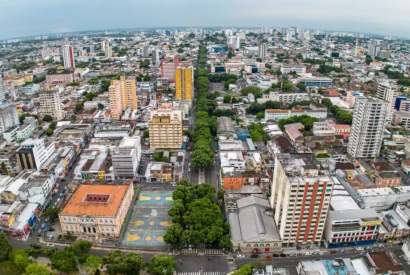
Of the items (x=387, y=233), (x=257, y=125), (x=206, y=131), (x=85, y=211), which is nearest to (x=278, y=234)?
(x=387, y=233)

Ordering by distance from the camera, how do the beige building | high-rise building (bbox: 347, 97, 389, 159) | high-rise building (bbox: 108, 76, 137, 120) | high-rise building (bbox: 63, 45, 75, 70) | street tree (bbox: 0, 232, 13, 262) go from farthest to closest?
high-rise building (bbox: 63, 45, 75, 70), high-rise building (bbox: 108, 76, 137, 120), high-rise building (bbox: 347, 97, 389, 159), the beige building, street tree (bbox: 0, 232, 13, 262)

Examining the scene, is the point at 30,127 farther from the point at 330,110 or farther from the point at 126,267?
the point at 330,110

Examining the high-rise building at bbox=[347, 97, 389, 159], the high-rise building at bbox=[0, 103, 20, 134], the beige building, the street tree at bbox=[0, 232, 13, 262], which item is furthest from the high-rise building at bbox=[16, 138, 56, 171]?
the high-rise building at bbox=[347, 97, 389, 159]

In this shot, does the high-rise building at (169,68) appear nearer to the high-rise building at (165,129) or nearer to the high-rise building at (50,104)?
the high-rise building at (50,104)

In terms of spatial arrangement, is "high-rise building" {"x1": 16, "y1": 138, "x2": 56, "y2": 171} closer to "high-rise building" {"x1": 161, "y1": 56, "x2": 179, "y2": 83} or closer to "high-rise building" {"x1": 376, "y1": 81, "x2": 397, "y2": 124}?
"high-rise building" {"x1": 161, "y1": 56, "x2": 179, "y2": 83}

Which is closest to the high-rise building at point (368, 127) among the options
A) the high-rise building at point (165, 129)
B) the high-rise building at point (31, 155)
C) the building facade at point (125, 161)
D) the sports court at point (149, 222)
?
the high-rise building at point (165, 129)

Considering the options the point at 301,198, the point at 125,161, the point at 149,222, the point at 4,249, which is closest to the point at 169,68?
the point at 125,161
